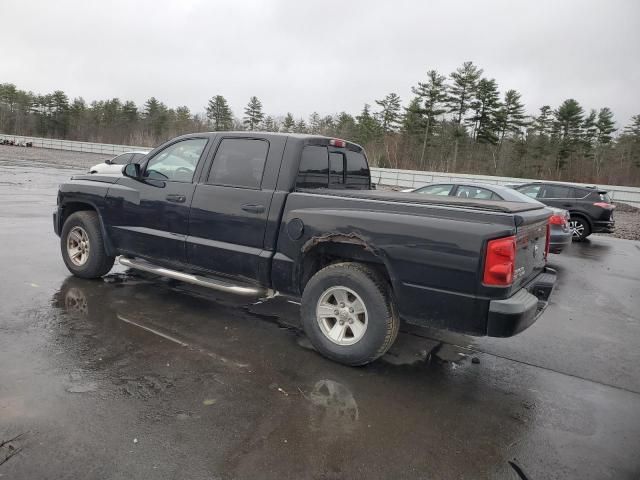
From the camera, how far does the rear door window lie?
14.9 ft

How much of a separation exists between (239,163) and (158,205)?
1088 millimetres

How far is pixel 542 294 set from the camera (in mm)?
3975

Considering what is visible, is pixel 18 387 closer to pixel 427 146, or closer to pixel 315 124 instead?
pixel 427 146

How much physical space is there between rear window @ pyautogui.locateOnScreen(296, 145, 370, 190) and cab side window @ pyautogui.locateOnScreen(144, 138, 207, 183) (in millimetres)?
1237

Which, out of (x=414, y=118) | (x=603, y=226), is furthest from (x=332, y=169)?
(x=414, y=118)

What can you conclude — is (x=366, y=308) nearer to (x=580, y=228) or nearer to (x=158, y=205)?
(x=158, y=205)

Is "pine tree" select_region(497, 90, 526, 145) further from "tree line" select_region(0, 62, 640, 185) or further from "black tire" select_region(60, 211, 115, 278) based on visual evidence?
"black tire" select_region(60, 211, 115, 278)

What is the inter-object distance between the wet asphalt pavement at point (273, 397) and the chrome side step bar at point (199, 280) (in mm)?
401

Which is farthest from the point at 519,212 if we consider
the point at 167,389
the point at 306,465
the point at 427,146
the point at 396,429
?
the point at 427,146

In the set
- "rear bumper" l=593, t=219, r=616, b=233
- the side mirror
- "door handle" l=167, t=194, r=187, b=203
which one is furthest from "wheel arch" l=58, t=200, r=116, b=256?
"rear bumper" l=593, t=219, r=616, b=233

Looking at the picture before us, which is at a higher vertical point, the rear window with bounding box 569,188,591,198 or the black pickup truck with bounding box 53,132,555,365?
the rear window with bounding box 569,188,591,198

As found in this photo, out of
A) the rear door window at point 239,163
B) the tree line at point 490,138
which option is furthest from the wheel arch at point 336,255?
the tree line at point 490,138

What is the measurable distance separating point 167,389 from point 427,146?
171ft

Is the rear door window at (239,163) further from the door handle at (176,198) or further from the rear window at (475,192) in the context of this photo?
the rear window at (475,192)
